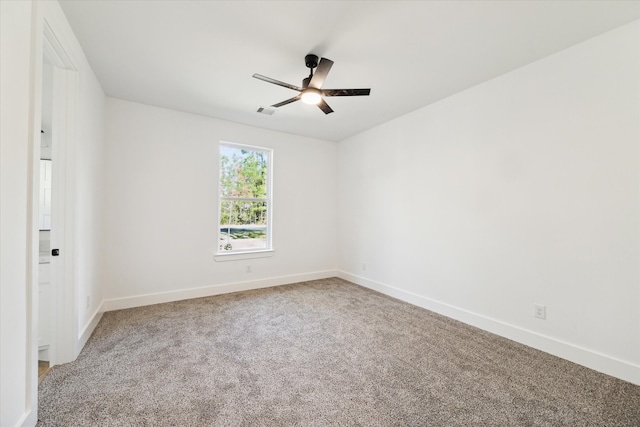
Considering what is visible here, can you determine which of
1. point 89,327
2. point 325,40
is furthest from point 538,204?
point 89,327


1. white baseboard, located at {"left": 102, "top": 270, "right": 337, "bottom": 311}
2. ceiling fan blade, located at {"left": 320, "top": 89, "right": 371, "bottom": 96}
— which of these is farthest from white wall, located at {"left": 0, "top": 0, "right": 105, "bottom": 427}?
white baseboard, located at {"left": 102, "top": 270, "right": 337, "bottom": 311}

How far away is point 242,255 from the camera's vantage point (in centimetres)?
409

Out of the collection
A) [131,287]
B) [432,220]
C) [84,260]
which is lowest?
[131,287]

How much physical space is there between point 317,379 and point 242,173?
3242 mm

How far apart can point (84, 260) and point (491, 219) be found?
404cm

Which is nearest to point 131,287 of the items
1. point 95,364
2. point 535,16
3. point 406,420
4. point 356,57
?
point 95,364

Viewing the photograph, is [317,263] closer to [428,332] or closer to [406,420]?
[428,332]

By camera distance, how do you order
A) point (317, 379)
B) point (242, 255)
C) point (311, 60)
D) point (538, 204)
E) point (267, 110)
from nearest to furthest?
point (317, 379) < point (311, 60) < point (538, 204) < point (267, 110) < point (242, 255)

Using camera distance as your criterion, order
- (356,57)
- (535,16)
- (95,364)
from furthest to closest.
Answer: (356,57) < (95,364) < (535,16)

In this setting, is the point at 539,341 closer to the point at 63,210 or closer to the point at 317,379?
the point at 317,379

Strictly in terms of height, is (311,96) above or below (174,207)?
above

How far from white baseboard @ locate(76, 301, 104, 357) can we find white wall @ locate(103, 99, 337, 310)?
0.22m

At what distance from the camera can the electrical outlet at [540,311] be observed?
7.75 ft

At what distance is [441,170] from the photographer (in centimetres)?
324
